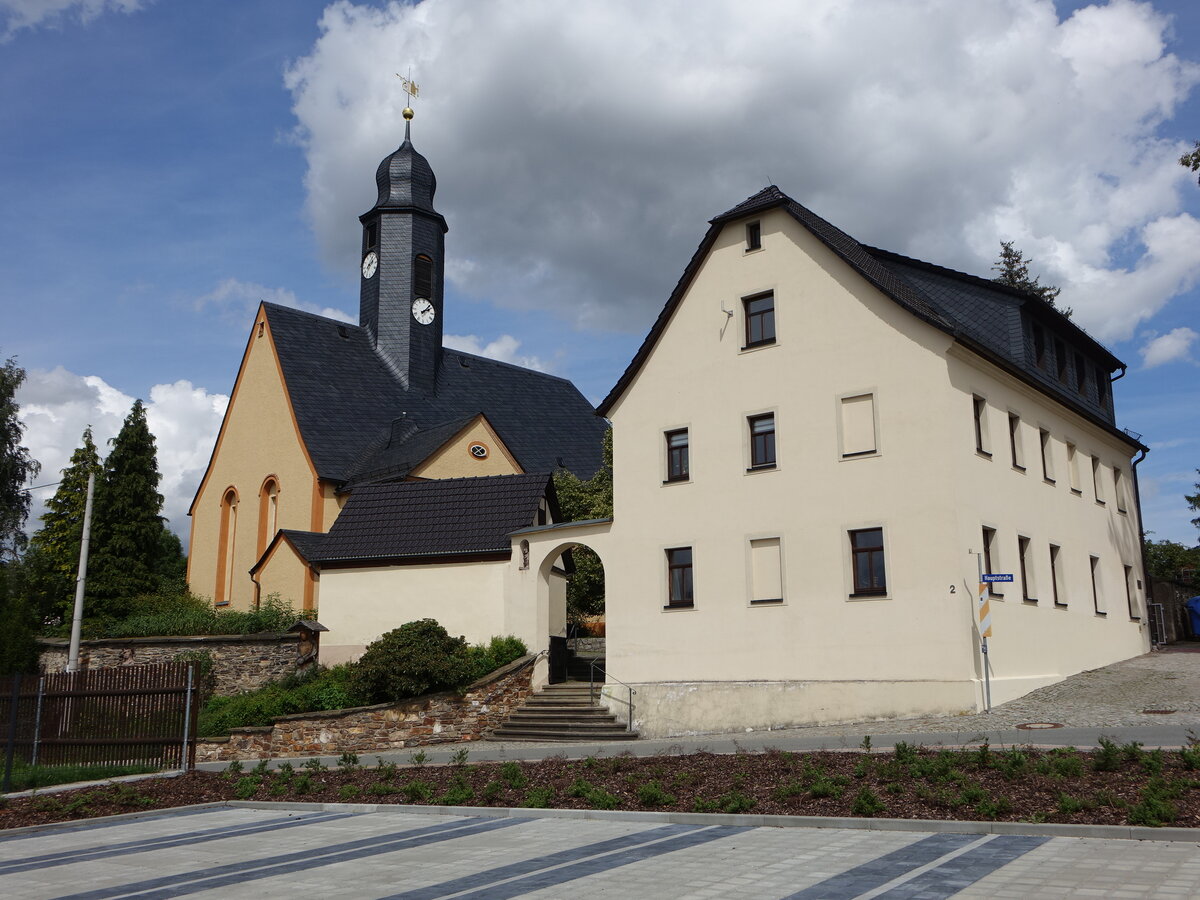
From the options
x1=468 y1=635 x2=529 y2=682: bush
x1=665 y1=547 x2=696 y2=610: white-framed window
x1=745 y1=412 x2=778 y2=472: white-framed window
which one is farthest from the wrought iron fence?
x1=745 y1=412 x2=778 y2=472: white-framed window

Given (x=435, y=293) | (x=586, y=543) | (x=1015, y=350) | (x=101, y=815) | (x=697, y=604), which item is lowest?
(x=101, y=815)

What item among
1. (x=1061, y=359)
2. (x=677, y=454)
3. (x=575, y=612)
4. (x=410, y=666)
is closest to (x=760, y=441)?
(x=677, y=454)

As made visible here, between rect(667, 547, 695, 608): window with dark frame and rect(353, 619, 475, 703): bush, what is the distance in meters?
4.37

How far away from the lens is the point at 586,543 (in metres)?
24.3

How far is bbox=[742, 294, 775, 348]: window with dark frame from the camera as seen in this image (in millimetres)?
22625

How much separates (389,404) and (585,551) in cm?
1149

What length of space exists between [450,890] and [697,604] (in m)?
15.3

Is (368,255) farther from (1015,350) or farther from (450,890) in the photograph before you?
(450,890)

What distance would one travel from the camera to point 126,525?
37.0 m

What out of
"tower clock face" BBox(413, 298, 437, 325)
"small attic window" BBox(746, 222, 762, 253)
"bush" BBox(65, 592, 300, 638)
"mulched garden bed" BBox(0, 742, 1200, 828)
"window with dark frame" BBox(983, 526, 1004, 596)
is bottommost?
"mulched garden bed" BBox(0, 742, 1200, 828)

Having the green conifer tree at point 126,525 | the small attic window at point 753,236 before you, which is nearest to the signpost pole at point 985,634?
the small attic window at point 753,236

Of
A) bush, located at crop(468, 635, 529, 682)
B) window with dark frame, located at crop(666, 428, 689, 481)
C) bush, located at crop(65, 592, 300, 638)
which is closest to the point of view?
bush, located at crop(468, 635, 529, 682)

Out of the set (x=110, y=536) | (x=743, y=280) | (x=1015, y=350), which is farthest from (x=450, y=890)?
(x=110, y=536)

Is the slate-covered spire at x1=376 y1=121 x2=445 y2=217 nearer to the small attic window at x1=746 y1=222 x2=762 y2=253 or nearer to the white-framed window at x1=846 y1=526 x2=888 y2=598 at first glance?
the small attic window at x1=746 y1=222 x2=762 y2=253
